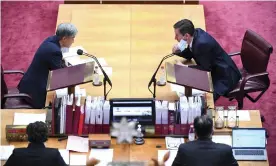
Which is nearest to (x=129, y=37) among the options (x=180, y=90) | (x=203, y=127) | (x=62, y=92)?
(x=180, y=90)

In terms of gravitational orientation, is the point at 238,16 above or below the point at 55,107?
above

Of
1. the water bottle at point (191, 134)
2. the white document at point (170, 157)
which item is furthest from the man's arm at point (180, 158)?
the water bottle at point (191, 134)

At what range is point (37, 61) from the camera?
7.44 metres

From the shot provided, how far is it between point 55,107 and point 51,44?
3.95 feet

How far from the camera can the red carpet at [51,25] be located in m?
9.24

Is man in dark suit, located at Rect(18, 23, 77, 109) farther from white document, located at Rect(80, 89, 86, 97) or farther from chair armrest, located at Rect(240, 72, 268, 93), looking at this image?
chair armrest, located at Rect(240, 72, 268, 93)

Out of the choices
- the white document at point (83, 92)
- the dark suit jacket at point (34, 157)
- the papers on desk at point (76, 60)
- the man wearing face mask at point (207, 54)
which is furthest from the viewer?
the papers on desk at point (76, 60)

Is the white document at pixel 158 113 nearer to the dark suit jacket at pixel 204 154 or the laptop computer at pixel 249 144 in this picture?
the laptop computer at pixel 249 144

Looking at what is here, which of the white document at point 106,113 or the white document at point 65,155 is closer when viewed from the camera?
the white document at point 65,155

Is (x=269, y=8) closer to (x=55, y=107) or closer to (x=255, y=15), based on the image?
(x=255, y=15)

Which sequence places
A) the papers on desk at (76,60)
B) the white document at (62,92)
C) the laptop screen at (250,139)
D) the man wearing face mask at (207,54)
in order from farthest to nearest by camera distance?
the papers on desk at (76,60)
the man wearing face mask at (207,54)
the white document at (62,92)
the laptop screen at (250,139)

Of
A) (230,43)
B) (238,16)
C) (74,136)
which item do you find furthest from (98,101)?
(238,16)

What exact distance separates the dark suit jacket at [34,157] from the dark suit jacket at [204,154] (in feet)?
3.31

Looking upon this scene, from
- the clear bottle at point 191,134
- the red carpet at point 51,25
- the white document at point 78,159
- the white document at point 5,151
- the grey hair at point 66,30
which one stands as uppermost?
the red carpet at point 51,25
